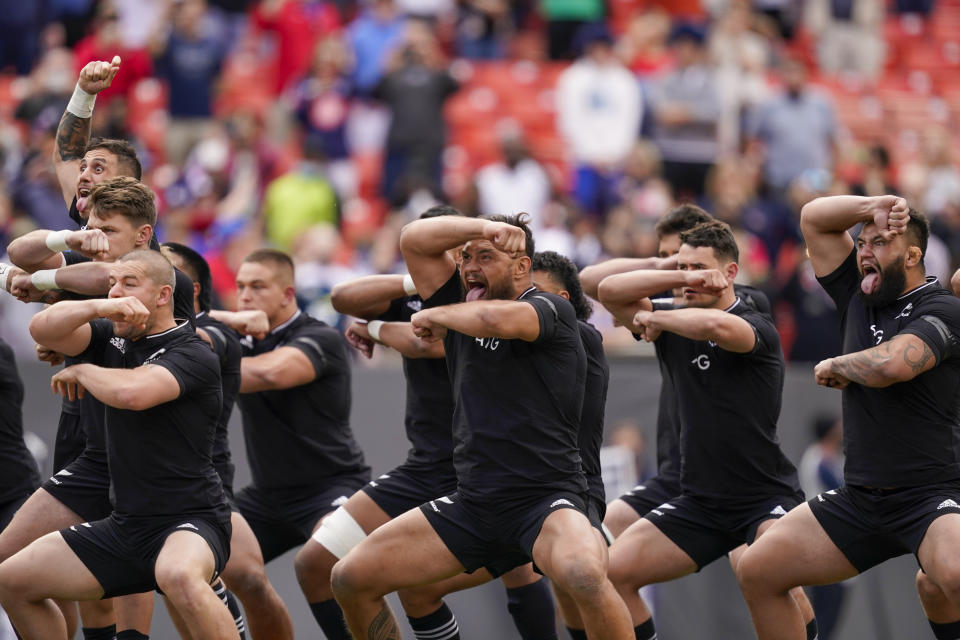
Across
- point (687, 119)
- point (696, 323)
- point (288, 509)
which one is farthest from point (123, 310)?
point (687, 119)

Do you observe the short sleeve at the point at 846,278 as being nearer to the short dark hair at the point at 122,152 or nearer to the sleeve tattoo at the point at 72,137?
the short dark hair at the point at 122,152

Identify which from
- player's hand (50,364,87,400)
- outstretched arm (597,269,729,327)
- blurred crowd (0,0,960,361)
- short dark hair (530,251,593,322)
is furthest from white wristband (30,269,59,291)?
blurred crowd (0,0,960,361)

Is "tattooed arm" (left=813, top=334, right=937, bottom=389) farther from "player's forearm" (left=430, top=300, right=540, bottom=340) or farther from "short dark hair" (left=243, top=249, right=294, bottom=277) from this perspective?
"short dark hair" (left=243, top=249, right=294, bottom=277)

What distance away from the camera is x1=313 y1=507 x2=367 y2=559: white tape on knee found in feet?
30.5

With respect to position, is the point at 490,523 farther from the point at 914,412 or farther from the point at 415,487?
the point at 914,412

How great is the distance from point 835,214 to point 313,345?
361 cm

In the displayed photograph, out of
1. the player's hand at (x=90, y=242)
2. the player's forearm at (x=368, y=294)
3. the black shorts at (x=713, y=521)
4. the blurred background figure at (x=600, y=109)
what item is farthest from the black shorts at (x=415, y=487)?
the blurred background figure at (x=600, y=109)

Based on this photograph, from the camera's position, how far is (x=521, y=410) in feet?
26.7

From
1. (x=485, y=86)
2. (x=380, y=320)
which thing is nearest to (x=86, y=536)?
(x=380, y=320)

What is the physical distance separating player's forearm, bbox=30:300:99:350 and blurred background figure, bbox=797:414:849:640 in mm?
7291

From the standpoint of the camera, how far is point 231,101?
20.1m

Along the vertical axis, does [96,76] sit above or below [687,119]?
above

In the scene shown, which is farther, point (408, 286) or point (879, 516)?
point (408, 286)

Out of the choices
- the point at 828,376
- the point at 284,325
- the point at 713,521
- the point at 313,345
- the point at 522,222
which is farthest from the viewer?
the point at 284,325
